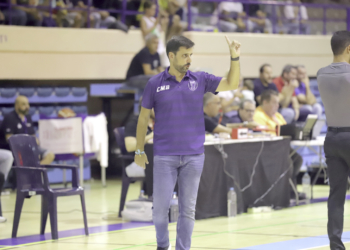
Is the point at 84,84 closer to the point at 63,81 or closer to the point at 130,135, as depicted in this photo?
the point at 63,81

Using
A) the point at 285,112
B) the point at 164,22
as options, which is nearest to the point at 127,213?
the point at 285,112

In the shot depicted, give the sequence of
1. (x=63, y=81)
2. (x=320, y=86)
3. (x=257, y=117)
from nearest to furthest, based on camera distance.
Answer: (x=320, y=86) < (x=257, y=117) < (x=63, y=81)

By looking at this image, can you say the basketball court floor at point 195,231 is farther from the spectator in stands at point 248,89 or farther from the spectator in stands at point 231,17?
the spectator in stands at point 231,17

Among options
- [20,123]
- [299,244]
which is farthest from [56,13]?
[299,244]

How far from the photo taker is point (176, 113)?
4.55 meters

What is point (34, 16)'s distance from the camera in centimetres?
1098

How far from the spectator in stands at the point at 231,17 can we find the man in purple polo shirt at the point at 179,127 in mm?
8576

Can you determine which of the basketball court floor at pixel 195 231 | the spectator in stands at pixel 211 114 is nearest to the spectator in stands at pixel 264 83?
the spectator in stands at pixel 211 114

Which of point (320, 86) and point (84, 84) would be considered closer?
point (320, 86)

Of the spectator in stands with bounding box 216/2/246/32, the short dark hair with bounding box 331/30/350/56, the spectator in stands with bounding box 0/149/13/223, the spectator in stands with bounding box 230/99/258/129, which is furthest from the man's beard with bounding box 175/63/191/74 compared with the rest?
the spectator in stands with bounding box 216/2/246/32

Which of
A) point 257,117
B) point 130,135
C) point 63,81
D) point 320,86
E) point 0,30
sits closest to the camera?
point 320,86

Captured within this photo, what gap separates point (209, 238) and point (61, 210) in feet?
9.15

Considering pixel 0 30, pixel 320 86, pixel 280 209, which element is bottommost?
pixel 280 209

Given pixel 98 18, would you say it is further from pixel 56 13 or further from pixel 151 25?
pixel 151 25
